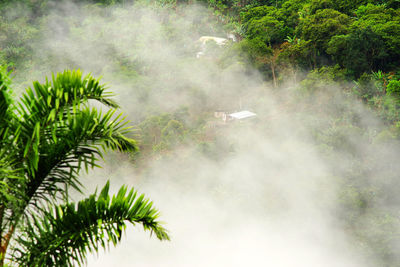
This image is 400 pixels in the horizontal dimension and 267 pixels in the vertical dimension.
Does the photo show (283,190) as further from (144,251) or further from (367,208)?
(144,251)

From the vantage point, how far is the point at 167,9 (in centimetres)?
1880

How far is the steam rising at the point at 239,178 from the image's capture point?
7152 millimetres

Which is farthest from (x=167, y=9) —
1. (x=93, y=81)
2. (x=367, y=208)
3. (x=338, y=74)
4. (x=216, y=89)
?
(x=93, y=81)

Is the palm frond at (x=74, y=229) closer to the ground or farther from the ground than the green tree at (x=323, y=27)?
closer to the ground

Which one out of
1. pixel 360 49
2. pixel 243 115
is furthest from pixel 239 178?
pixel 360 49

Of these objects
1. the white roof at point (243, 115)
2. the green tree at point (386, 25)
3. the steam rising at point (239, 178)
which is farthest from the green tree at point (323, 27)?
the white roof at point (243, 115)

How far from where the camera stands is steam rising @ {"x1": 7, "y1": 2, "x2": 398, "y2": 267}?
7152 millimetres

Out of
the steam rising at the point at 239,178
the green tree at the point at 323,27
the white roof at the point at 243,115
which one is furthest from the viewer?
the green tree at the point at 323,27

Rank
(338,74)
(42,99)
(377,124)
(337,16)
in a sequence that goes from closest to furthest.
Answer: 1. (42,99)
2. (377,124)
3. (338,74)
4. (337,16)

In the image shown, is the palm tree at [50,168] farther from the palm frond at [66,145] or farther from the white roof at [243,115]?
the white roof at [243,115]

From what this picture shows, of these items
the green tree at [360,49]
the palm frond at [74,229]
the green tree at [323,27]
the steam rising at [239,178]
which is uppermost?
the green tree at [323,27]

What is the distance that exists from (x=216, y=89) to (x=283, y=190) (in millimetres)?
5255

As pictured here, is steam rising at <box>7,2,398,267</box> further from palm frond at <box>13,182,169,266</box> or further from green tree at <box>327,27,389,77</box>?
palm frond at <box>13,182,169,266</box>

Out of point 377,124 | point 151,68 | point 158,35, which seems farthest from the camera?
point 158,35
